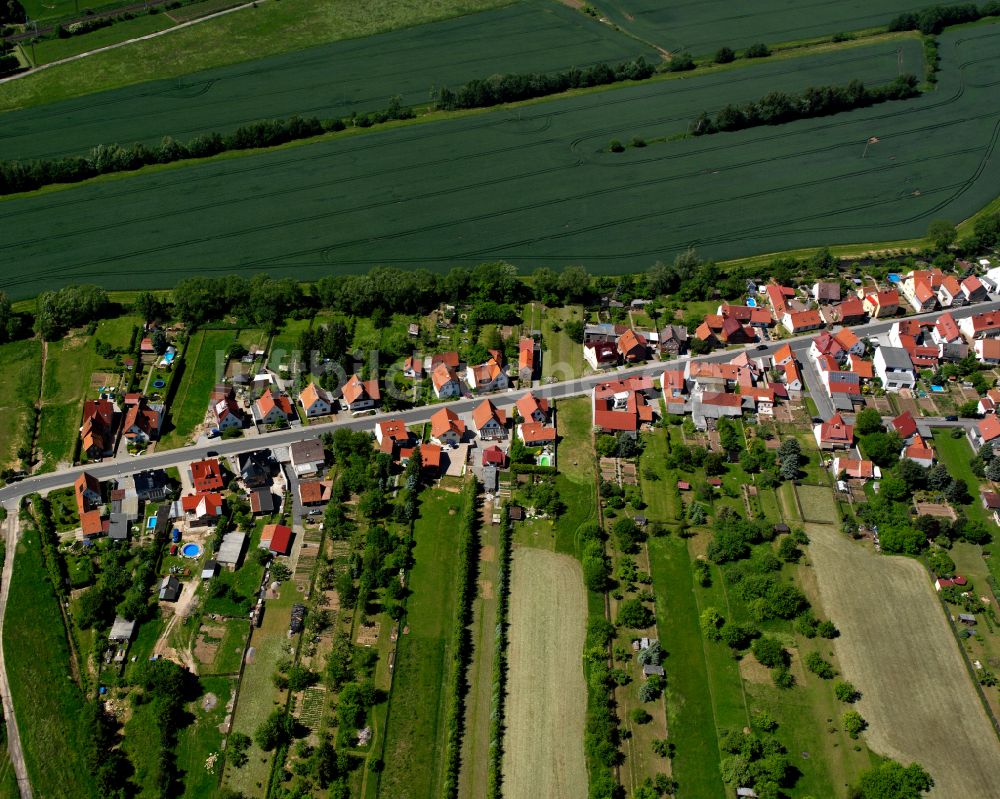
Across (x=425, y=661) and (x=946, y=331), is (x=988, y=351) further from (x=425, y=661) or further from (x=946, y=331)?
(x=425, y=661)

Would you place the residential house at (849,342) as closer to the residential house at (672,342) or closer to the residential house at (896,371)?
the residential house at (896,371)

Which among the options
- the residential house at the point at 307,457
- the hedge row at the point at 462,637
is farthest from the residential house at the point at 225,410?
the hedge row at the point at 462,637

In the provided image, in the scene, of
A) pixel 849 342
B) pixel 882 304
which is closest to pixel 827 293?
pixel 882 304

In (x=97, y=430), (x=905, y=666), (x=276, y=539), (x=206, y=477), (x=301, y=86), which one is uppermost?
(x=301, y=86)

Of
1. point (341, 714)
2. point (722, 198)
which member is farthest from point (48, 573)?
point (722, 198)

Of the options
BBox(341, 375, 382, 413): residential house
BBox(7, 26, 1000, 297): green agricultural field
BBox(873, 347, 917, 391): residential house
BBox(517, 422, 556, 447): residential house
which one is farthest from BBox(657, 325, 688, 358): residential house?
BBox(341, 375, 382, 413): residential house

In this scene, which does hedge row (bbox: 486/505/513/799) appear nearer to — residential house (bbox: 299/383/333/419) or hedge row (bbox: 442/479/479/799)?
hedge row (bbox: 442/479/479/799)

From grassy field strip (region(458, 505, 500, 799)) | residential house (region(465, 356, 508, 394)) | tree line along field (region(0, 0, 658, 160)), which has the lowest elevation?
grassy field strip (region(458, 505, 500, 799))
